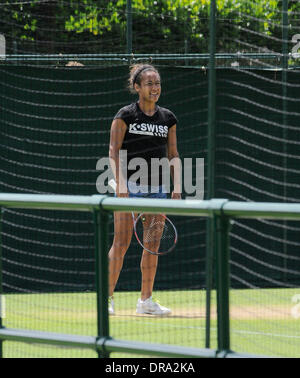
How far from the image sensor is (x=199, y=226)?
347 inches

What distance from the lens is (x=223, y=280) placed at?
3.38 metres

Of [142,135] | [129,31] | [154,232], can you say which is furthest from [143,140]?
[129,31]

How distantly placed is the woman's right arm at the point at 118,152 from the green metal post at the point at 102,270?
2.94m

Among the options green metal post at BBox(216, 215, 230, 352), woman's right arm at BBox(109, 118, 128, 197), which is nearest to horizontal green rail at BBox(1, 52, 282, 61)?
woman's right arm at BBox(109, 118, 128, 197)

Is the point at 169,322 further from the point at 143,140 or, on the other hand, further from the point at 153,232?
the point at 143,140

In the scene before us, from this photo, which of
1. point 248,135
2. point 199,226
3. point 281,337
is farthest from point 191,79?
point 281,337

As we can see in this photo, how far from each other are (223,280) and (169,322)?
355cm

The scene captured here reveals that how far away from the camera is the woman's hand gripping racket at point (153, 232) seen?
21.2 ft

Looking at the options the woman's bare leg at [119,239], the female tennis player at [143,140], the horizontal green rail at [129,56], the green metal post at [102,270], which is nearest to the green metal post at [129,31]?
the horizontal green rail at [129,56]

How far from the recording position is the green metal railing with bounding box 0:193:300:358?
10.8ft

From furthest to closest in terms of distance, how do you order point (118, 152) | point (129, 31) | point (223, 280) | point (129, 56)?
point (129, 31) < point (129, 56) < point (118, 152) < point (223, 280)

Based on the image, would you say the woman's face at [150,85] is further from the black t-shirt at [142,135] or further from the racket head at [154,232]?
the racket head at [154,232]

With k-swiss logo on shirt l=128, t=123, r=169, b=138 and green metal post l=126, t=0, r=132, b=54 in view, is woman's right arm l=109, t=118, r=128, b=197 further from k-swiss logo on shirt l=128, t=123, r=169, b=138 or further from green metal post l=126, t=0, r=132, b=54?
green metal post l=126, t=0, r=132, b=54
